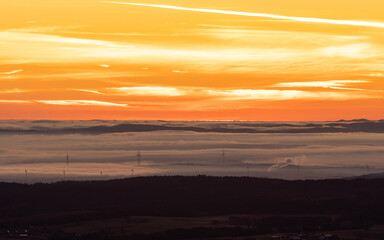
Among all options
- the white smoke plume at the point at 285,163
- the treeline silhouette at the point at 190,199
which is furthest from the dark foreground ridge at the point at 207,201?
the white smoke plume at the point at 285,163

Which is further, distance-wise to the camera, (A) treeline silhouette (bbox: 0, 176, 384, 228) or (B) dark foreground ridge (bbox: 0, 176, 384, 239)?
(A) treeline silhouette (bbox: 0, 176, 384, 228)

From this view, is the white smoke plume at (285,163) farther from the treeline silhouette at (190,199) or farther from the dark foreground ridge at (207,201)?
the dark foreground ridge at (207,201)

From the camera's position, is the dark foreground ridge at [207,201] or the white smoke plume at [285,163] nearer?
the dark foreground ridge at [207,201]

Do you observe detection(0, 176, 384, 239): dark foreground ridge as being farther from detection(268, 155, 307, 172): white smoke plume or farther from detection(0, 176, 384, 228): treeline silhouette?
detection(268, 155, 307, 172): white smoke plume

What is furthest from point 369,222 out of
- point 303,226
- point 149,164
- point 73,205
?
point 149,164

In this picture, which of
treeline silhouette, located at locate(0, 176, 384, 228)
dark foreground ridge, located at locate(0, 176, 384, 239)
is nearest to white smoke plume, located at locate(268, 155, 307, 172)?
treeline silhouette, located at locate(0, 176, 384, 228)

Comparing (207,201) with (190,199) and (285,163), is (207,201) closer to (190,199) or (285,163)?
(190,199)

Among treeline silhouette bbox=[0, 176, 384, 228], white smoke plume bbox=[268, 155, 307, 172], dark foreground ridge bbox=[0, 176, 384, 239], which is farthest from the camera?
white smoke plume bbox=[268, 155, 307, 172]

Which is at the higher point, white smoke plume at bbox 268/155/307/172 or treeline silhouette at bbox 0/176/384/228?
white smoke plume at bbox 268/155/307/172
